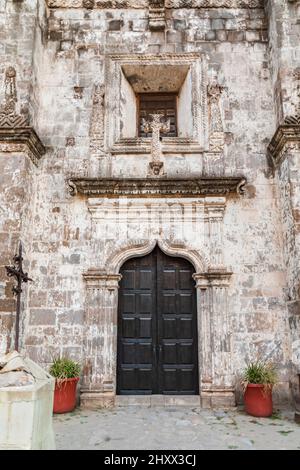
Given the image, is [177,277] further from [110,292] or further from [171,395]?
[171,395]

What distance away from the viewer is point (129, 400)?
670cm

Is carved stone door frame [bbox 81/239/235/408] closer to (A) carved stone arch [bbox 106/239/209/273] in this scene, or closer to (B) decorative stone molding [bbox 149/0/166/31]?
(A) carved stone arch [bbox 106/239/209/273]

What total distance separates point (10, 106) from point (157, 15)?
11.6ft

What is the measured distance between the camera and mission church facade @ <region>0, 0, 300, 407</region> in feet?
22.5

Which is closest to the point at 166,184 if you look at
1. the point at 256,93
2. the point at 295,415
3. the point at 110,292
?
the point at 110,292

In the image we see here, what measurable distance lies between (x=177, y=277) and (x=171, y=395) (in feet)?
6.50

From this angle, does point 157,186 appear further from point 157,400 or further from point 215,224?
point 157,400

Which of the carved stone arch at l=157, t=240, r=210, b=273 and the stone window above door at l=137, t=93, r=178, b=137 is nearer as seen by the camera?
the carved stone arch at l=157, t=240, r=210, b=273

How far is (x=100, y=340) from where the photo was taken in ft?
22.4

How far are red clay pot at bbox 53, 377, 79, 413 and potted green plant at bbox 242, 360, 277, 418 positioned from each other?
2.67 m

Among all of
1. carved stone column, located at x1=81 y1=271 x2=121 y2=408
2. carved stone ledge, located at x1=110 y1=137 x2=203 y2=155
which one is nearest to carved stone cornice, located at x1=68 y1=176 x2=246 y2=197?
carved stone ledge, located at x1=110 y1=137 x2=203 y2=155

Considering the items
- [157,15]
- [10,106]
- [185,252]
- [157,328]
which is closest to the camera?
[157,328]

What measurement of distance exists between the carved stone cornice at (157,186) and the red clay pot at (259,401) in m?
3.29

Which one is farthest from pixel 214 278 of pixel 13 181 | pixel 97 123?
pixel 13 181
